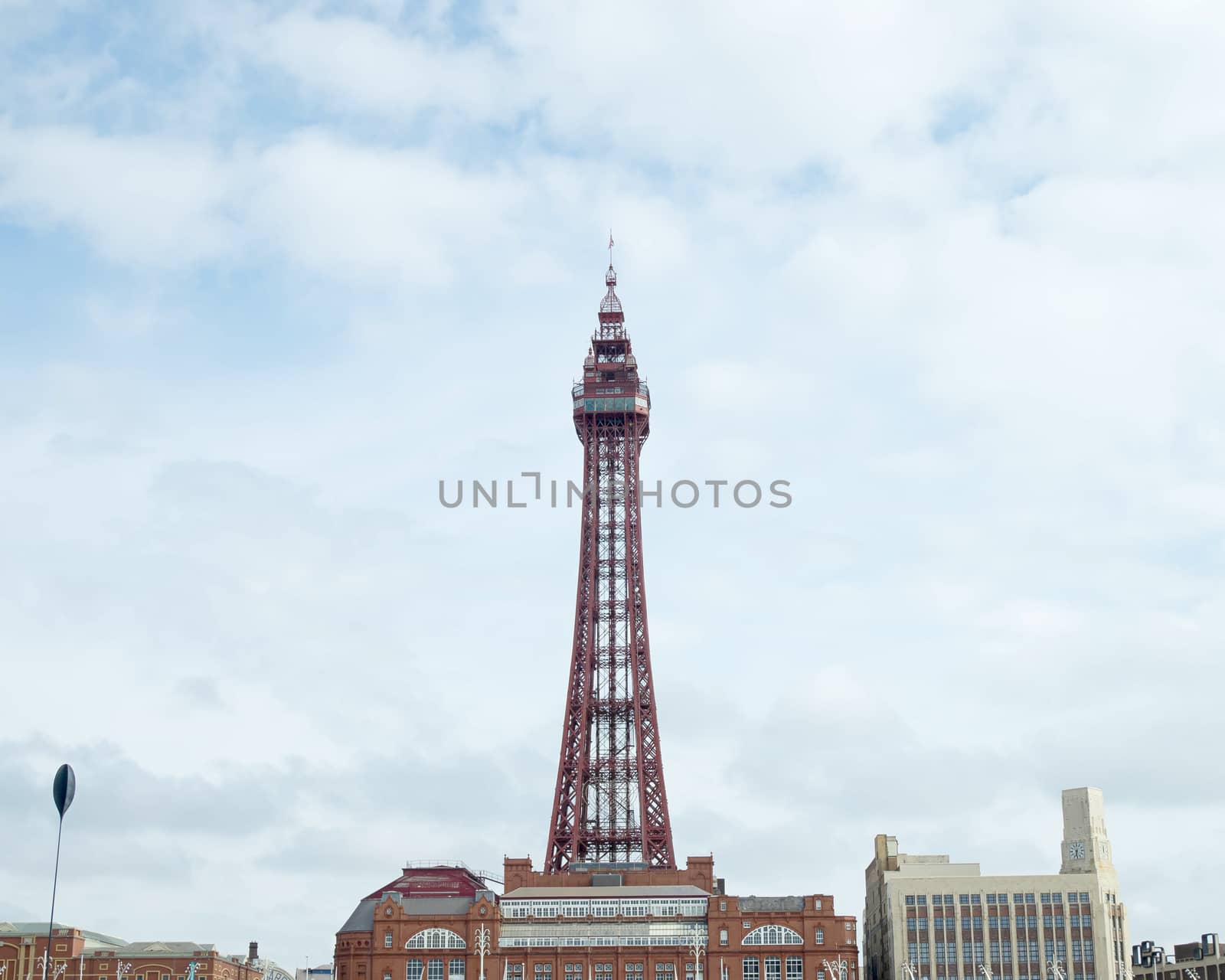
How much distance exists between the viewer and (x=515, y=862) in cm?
13375

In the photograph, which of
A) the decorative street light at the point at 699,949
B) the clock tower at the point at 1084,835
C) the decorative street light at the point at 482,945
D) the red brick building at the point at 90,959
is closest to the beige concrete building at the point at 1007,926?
the clock tower at the point at 1084,835

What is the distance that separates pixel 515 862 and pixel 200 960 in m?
32.1

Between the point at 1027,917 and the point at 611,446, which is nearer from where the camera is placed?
the point at 1027,917

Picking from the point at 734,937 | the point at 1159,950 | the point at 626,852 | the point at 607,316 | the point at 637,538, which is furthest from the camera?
the point at 1159,950

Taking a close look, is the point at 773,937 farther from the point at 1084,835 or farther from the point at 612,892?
the point at 1084,835

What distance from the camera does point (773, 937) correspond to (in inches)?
4963

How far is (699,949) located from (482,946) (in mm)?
16634

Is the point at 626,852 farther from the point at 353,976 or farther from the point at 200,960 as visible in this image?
the point at 200,960

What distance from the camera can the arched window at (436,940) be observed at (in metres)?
128

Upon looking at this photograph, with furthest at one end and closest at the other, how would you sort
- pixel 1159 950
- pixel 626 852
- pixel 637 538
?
pixel 1159 950 → pixel 637 538 → pixel 626 852

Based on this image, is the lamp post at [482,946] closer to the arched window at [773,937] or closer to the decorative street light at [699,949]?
the decorative street light at [699,949]

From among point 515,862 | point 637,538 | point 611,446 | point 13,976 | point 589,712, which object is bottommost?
point 13,976

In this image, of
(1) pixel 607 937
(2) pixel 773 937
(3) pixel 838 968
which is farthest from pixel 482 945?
(3) pixel 838 968

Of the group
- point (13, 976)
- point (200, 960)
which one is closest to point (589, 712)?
point (200, 960)
